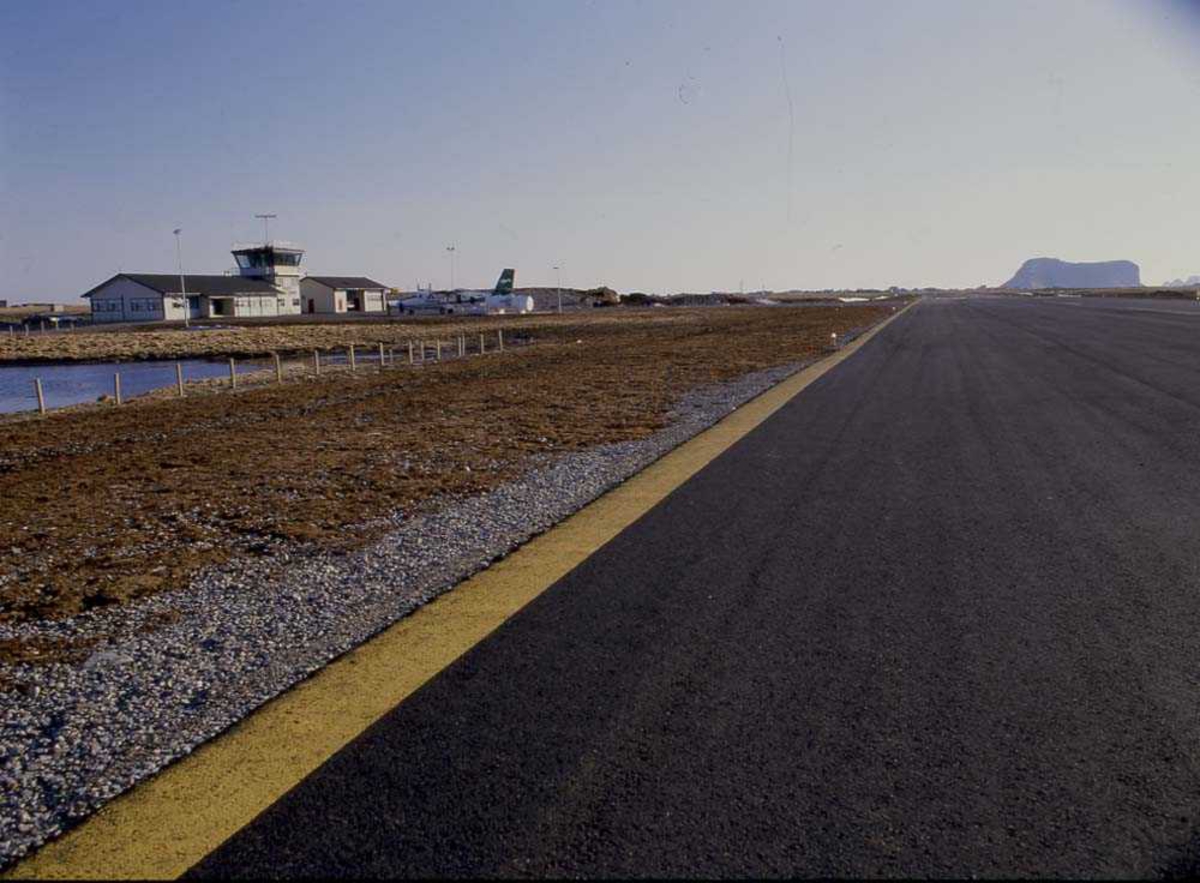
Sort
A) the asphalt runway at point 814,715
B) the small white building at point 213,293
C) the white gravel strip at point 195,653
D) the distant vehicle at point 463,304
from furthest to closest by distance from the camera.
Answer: the distant vehicle at point 463,304
the small white building at point 213,293
the white gravel strip at point 195,653
the asphalt runway at point 814,715

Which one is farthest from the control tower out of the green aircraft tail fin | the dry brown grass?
the dry brown grass

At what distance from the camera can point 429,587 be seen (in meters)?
5.24

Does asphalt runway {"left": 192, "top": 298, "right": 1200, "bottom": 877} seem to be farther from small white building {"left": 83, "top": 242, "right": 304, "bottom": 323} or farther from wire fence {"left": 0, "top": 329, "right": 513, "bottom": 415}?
small white building {"left": 83, "top": 242, "right": 304, "bottom": 323}

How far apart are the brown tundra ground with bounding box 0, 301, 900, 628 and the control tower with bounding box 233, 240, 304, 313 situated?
84490mm

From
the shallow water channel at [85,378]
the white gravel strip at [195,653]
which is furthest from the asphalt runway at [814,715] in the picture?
the shallow water channel at [85,378]

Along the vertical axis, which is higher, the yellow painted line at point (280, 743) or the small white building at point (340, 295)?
the small white building at point (340, 295)

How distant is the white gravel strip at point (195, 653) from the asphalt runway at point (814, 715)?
2.25 feet

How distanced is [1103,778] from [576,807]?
169 cm

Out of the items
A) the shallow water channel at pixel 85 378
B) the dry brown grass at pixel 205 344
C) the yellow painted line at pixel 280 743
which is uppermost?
the dry brown grass at pixel 205 344

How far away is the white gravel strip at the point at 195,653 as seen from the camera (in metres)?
3.30

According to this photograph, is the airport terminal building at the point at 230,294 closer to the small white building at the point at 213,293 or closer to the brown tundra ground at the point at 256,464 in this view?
the small white building at the point at 213,293

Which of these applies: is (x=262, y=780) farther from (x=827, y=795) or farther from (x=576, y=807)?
(x=827, y=795)

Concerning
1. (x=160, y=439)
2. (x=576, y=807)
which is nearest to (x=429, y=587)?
(x=576, y=807)

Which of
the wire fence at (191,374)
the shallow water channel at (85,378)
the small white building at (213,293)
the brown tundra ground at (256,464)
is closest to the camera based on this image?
the brown tundra ground at (256,464)
